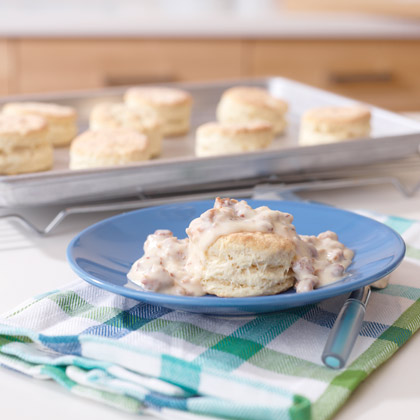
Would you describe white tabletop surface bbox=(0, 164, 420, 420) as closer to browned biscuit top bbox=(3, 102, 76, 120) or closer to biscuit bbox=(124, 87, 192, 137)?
browned biscuit top bbox=(3, 102, 76, 120)

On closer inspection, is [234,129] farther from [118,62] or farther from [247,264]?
[118,62]

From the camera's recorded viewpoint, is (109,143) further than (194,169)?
Yes

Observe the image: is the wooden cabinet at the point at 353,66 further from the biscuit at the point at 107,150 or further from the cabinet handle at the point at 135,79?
the biscuit at the point at 107,150

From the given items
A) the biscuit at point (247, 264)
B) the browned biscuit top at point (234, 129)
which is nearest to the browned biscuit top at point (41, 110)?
the browned biscuit top at point (234, 129)

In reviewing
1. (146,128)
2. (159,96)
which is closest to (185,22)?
(159,96)

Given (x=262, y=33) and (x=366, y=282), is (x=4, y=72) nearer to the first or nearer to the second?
(x=262, y=33)

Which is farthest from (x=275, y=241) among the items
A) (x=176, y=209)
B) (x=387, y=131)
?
(x=387, y=131)

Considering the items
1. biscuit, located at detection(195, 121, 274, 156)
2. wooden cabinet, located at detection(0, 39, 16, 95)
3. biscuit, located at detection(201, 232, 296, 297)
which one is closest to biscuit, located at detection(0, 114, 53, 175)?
biscuit, located at detection(195, 121, 274, 156)
